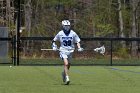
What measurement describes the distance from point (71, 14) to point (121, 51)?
581 inches

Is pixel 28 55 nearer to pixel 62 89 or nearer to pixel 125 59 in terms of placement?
pixel 125 59

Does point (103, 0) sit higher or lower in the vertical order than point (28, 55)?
higher

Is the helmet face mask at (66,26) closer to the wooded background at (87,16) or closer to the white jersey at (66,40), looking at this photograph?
the white jersey at (66,40)

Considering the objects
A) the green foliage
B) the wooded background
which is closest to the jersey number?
the wooded background

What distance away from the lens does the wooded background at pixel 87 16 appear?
154ft

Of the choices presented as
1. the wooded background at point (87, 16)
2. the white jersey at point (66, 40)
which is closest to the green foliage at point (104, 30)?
the wooded background at point (87, 16)

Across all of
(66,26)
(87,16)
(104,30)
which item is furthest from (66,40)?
(87,16)

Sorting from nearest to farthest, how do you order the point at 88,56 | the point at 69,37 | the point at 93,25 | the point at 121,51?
the point at 69,37
the point at 88,56
the point at 121,51
the point at 93,25

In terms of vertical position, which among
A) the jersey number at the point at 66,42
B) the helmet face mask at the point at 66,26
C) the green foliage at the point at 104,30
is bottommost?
the green foliage at the point at 104,30

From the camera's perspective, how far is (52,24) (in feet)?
153

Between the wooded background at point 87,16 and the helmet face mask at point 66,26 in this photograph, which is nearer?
the helmet face mask at point 66,26

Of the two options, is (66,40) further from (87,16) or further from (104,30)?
(87,16)

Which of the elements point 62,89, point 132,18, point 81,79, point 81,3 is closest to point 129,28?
point 132,18

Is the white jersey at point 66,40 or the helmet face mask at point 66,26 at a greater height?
the helmet face mask at point 66,26
